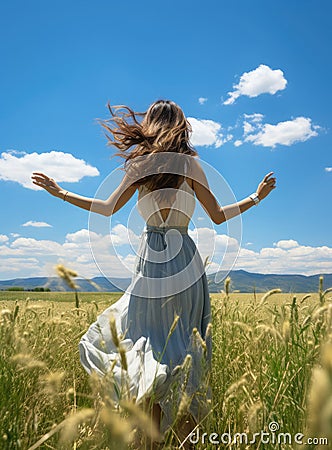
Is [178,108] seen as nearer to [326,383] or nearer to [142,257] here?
[142,257]

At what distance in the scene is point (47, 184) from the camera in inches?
137

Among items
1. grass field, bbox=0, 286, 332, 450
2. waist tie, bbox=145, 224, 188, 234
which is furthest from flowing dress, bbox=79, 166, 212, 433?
grass field, bbox=0, 286, 332, 450

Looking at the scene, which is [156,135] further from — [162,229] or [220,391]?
[220,391]

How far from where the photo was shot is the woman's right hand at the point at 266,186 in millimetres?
3579

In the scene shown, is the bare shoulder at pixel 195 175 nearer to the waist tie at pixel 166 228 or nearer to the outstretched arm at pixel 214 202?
the outstretched arm at pixel 214 202

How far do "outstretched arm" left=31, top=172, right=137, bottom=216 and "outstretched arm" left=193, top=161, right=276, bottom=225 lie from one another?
47cm

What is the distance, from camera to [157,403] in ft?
9.42

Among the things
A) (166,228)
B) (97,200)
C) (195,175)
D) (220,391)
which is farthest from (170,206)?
(220,391)

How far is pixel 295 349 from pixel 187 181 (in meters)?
1.40

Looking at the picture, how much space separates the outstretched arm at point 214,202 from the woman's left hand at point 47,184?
104 centimetres

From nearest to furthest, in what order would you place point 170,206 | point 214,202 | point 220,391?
point 220,391, point 170,206, point 214,202

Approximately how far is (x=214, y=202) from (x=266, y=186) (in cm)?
54

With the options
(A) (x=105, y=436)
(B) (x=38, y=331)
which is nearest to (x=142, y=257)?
(B) (x=38, y=331)

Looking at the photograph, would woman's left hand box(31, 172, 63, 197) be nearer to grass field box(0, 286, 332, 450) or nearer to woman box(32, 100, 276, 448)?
woman box(32, 100, 276, 448)
